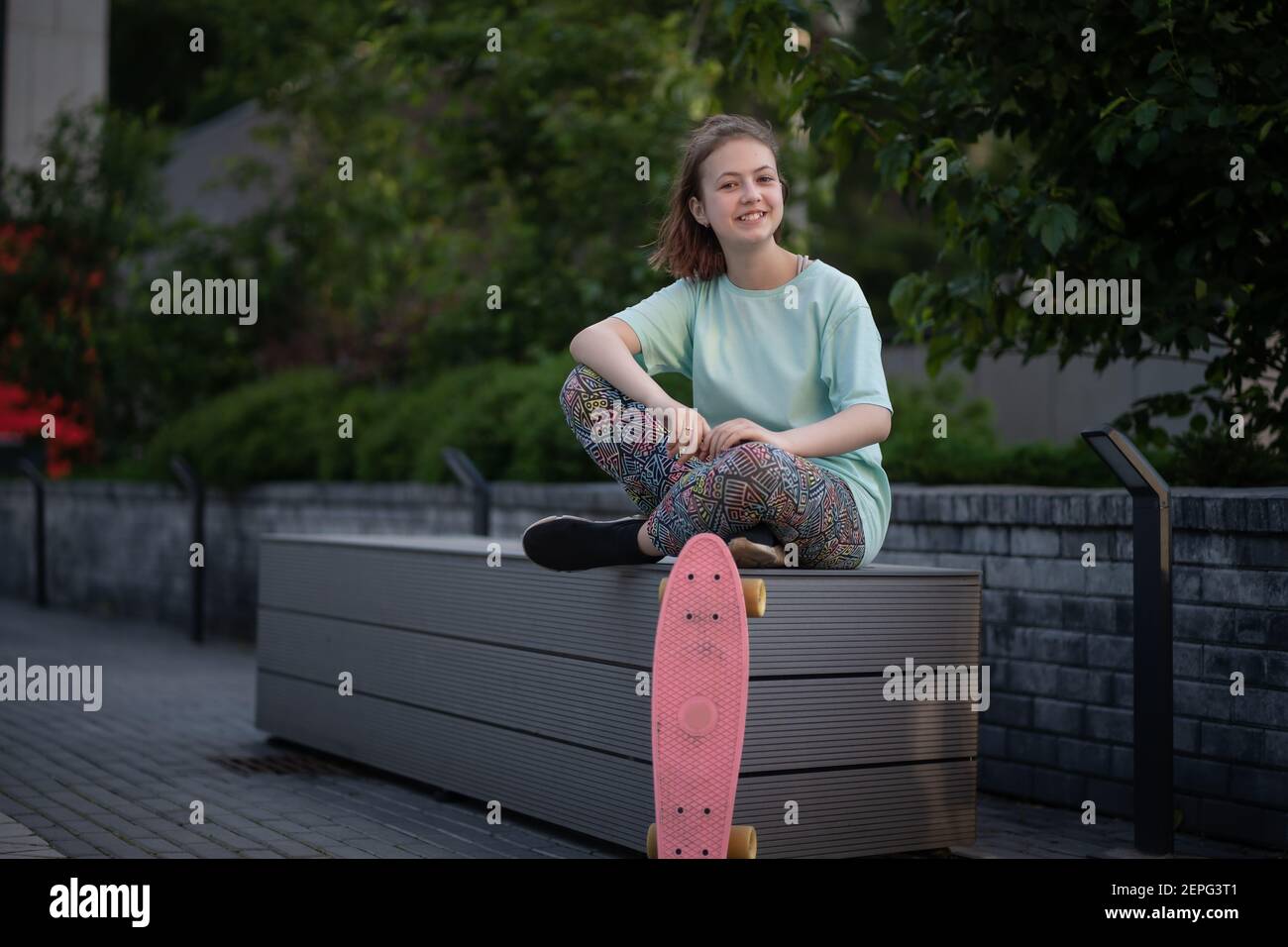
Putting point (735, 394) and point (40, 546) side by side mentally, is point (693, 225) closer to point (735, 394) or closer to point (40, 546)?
point (735, 394)

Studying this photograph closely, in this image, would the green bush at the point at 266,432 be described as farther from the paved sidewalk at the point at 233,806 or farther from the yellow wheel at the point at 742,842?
the yellow wheel at the point at 742,842

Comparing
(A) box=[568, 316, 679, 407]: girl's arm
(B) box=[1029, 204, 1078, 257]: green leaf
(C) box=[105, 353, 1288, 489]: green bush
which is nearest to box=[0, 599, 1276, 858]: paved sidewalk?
(A) box=[568, 316, 679, 407]: girl's arm

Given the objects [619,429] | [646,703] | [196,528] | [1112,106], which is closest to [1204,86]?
[1112,106]

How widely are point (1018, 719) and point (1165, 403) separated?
1396 millimetres

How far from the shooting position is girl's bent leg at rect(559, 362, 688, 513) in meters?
4.57

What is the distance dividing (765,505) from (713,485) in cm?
15

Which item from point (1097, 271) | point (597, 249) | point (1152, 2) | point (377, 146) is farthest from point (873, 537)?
point (377, 146)

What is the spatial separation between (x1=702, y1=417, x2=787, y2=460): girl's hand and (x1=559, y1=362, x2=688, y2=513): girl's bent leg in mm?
215

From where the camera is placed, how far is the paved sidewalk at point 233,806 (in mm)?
5004

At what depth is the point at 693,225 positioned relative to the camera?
4.88 meters

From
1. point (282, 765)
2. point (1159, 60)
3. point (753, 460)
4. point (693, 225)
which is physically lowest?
point (282, 765)

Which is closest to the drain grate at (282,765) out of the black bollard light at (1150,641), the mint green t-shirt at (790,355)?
the mint green t-shirt at (790,355)
